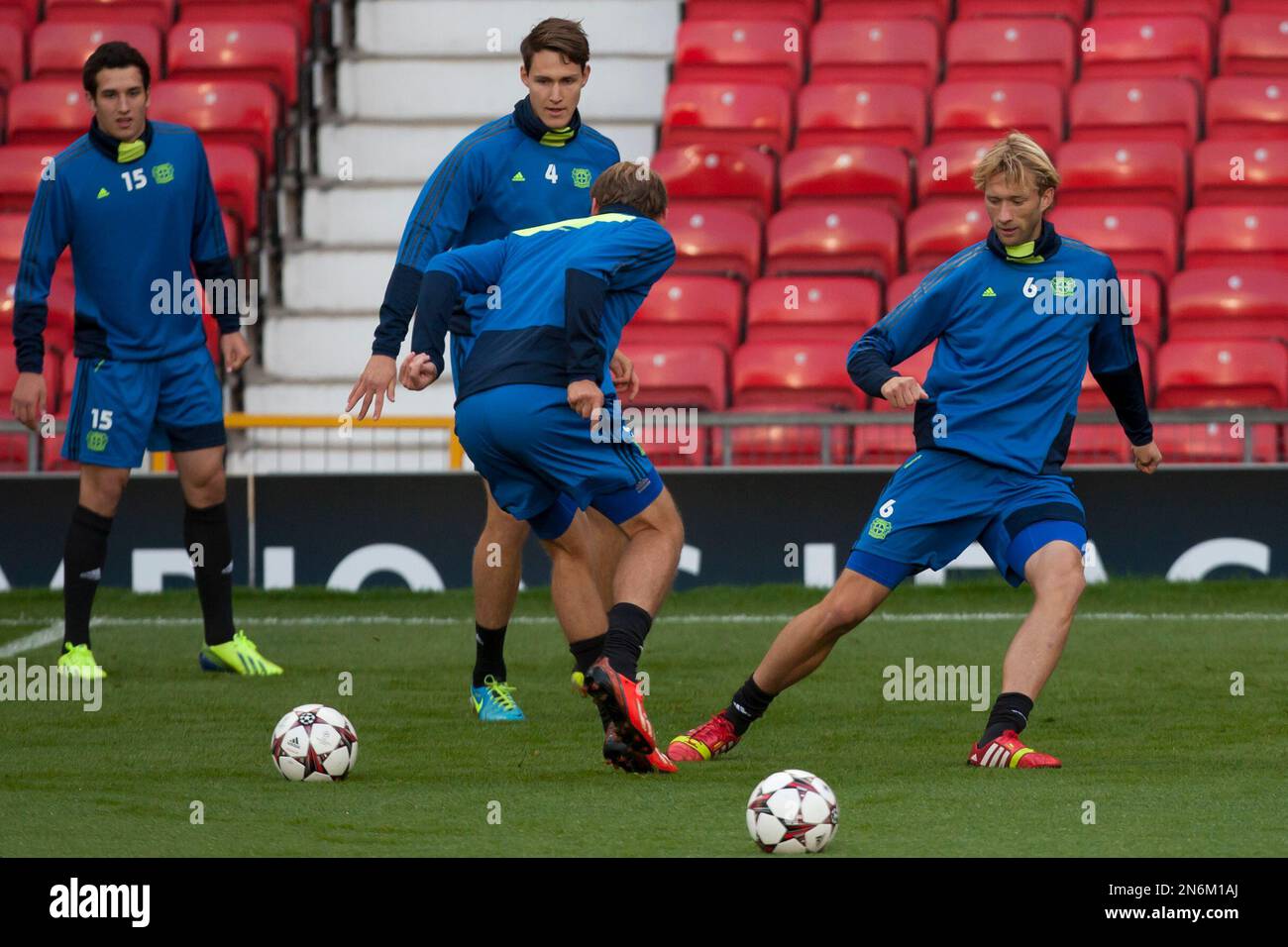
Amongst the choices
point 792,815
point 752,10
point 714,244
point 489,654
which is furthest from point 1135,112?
point 792,815

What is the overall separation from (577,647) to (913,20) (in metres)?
8.76

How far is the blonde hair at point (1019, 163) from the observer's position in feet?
18.6

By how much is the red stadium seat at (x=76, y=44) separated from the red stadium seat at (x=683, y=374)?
4.90m

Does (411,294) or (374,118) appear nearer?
(411,294)

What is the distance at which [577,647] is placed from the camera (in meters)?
6.17

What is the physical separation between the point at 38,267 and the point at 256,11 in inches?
283

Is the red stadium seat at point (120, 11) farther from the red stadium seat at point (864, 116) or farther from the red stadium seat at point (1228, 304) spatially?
the red stadium seat at point (1228, 304)

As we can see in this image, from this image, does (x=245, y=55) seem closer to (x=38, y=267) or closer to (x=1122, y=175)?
(x=1122, y=175)

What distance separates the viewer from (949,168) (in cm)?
1255

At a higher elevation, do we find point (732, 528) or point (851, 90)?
point (851, 90)
